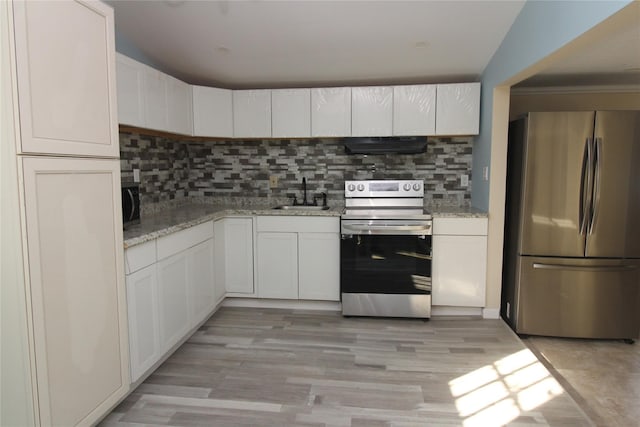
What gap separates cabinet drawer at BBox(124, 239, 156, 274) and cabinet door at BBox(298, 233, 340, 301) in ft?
4.61

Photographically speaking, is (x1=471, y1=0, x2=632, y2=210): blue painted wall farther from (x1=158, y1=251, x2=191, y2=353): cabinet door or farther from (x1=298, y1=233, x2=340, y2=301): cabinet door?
(x1=158, y1=251, x2=191, y2=353): cabinet door

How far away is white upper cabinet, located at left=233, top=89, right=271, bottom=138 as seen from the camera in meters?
3.69

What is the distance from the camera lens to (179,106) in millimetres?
3299

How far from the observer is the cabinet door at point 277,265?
351cm

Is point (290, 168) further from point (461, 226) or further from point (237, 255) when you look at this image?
point (461, 226)

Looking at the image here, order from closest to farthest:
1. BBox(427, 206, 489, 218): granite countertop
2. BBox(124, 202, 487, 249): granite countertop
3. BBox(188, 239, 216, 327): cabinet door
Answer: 1. BBox(124, 202, 487, 249): granite countertop
2. BBox(188, 239, 216, 327): cabinet door
3. BBox(427, 206, 489, 218): granite countertop

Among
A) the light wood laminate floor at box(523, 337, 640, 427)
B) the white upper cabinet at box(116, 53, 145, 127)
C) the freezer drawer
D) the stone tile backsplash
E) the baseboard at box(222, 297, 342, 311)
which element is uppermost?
the white upper cabinet at box(116, 53, 145, 127)

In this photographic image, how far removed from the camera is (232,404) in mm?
2184

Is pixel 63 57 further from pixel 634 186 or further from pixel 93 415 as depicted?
pixel 634 186

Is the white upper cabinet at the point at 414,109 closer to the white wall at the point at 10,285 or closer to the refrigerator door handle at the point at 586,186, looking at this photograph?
the refrigerator door handle at the point at 586,186

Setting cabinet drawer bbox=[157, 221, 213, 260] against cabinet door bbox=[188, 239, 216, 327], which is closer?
cabinet drawer bbox=[157, 221, 213, 260]

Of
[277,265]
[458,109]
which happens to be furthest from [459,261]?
[277,265]

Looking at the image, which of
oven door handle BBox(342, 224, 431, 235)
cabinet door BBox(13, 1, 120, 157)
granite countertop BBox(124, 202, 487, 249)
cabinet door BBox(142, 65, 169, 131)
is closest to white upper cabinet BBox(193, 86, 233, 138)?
cabinet door BBox(142, 65, 169, 131)

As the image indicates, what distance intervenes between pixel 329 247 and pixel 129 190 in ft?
5.38
